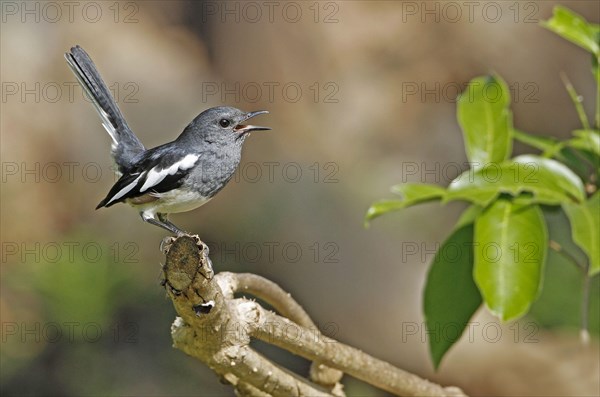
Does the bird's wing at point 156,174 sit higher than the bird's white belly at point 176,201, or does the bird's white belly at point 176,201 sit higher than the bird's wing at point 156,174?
the bird's wing at point 156,174

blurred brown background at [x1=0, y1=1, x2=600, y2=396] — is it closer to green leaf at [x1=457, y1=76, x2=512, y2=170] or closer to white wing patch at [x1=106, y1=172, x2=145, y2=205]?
green leaf at [x1=457, y1=76, x2=512, y2=170]

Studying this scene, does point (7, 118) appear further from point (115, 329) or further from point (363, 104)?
point (363, 104)

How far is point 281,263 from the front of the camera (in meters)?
5.07

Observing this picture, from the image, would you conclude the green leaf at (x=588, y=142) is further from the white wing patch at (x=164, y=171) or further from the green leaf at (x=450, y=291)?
the white wing patch at (x=164, y=171)

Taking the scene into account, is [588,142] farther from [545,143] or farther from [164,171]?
[164,171]

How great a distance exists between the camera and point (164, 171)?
7.39 feet

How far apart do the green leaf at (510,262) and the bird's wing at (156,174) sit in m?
0.81

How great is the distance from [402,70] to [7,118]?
2692 mm

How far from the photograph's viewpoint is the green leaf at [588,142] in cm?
241

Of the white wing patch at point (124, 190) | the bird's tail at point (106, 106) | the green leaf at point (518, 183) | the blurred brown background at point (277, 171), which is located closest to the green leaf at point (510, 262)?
the green leaf at point (518, 183)

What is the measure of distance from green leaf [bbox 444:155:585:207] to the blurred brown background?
1.87 metres

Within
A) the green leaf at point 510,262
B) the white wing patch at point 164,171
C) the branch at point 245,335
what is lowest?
the branch at point 245,335

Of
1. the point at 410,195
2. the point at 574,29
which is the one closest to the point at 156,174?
the point at 410,195

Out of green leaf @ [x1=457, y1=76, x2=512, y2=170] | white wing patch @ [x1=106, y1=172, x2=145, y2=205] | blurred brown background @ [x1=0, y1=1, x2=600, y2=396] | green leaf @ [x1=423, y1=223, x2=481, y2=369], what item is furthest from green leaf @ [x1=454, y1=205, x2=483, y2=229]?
blurred brown background @ [x1=0, y1=1, x2=600, y2=396]
